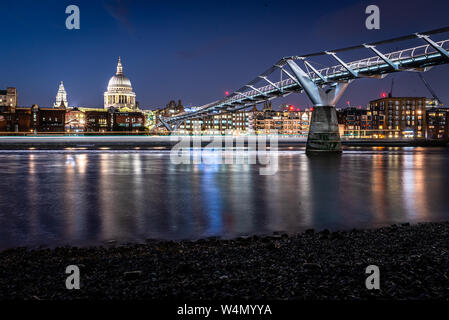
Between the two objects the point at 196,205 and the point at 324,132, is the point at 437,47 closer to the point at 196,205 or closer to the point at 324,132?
the point at 324,132

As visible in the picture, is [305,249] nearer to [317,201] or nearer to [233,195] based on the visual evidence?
[317,201]

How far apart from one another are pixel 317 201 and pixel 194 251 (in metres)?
8.97

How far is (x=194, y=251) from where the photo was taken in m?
7.50

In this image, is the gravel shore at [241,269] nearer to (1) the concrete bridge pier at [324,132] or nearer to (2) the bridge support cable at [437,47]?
(2) the bridge support cable at [437,47]

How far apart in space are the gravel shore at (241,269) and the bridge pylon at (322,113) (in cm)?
3550

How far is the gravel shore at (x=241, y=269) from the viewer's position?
16.4ft

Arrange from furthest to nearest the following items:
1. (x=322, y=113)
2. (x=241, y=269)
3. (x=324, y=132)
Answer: (x=324, y=132) → (x=322, y=113) → (x=241, y=269)

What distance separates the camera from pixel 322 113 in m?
42.9

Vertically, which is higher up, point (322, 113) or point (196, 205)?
point (322, 113)

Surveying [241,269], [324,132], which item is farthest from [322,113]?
[241,269]

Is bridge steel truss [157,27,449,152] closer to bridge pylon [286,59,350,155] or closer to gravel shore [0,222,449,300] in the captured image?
bridge pylon [286,59,350,155]

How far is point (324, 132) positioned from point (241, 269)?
40.5 metres

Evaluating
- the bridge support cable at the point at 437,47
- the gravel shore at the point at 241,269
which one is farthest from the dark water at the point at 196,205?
the bridge support cable at the point at 437,47
